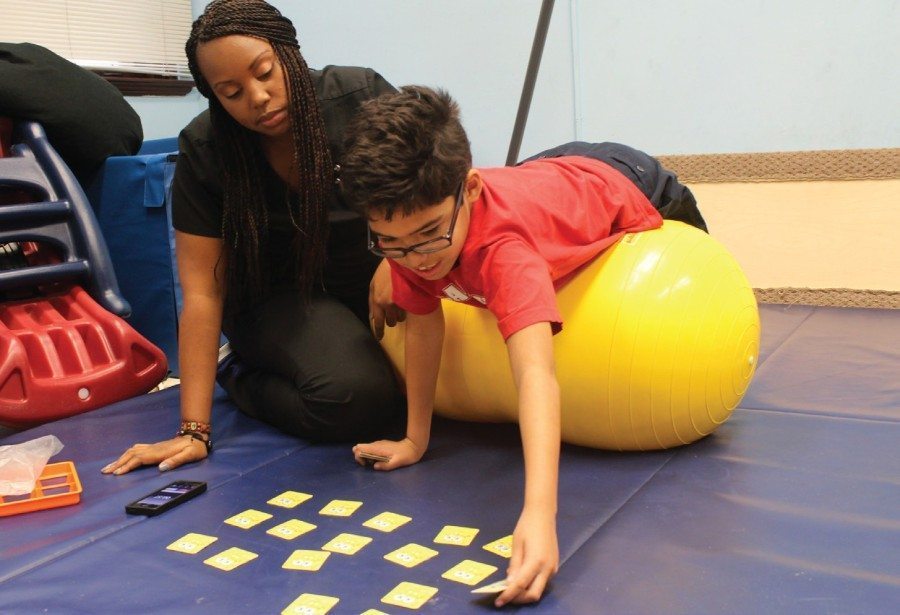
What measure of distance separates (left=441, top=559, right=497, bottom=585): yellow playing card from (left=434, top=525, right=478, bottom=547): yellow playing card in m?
0.06

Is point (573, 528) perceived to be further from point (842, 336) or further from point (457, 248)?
point (842, 336)

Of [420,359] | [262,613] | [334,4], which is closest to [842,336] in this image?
[420,359]

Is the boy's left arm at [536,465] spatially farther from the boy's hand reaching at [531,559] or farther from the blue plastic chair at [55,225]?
the blue plastic chair at [55,225]

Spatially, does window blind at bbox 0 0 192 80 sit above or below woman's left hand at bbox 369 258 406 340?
above

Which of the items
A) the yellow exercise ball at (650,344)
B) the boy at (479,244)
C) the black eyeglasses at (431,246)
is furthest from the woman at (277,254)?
the black eyeglasses at (431,246)

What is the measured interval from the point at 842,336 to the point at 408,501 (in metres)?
1.44

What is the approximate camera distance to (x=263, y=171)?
1638mm

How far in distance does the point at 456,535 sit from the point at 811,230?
1926 mm

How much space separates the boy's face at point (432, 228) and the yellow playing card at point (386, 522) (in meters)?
0.38

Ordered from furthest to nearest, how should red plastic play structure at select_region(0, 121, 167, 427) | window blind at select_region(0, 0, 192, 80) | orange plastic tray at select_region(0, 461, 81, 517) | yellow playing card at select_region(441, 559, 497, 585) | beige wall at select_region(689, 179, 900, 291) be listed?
window blind at select_region(0, 0, 192, 80) → beige wall at select_region(689, 179, 900, 291) → red plastic play structure at select_region(0, 121, 167, 427) → orange plastic tray at select_region(0, 461, 81, 517) → yellow playing card at select_region(441, 559, 497, 585)

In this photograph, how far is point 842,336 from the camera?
7.25ft

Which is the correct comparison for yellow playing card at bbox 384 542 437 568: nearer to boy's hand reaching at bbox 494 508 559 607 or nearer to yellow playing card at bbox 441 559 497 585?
yellow playing card at bbox 441 559 497 585

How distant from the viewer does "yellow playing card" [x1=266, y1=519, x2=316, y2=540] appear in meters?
1.24

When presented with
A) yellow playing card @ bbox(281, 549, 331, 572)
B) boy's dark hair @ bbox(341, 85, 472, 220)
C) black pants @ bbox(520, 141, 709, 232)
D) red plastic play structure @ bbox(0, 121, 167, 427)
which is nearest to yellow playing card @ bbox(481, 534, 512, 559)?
yellow playing card @ bbox(281, 549, 331, 572)
